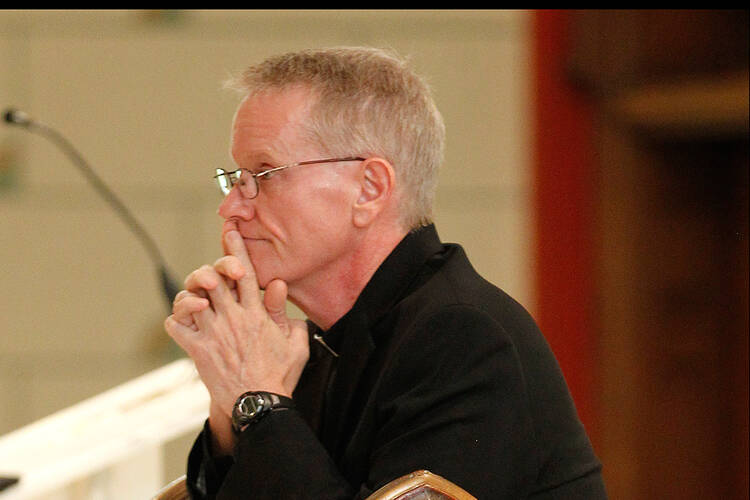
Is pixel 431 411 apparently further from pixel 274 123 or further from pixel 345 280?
pixel 274 123

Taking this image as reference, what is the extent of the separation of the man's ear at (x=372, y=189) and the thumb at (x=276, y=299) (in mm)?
145

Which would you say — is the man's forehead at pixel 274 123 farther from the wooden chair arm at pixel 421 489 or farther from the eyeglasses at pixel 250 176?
the wooden chair arm at pixel 421 489

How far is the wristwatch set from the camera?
1504 mm

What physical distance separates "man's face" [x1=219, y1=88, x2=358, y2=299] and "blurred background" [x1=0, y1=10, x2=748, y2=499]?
2022mm

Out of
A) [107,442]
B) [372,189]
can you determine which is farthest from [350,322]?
[107,442]

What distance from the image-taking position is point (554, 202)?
3.73 metres

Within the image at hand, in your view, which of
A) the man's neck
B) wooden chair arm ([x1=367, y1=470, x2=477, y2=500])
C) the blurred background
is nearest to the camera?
wooden chair arm ([x1=367, y1=470, x2=477, y2=500])

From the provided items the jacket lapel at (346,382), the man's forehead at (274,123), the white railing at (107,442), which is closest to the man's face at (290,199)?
the man's forehead at (274,123)

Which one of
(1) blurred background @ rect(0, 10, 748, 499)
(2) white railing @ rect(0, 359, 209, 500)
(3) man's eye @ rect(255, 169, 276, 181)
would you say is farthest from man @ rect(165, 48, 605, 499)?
(1) blurred background @ rect(0, 10, 748, 499)

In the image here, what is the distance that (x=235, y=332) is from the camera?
1.58 metres

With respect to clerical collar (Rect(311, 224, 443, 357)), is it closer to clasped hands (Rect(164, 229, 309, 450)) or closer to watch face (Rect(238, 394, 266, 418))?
clasped hands (Rect(164, 229, 309, 450))

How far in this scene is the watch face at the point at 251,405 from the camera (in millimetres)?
1507

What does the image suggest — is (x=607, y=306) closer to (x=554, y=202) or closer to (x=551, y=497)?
(x=554, y=202)
